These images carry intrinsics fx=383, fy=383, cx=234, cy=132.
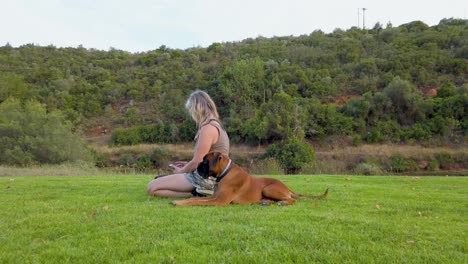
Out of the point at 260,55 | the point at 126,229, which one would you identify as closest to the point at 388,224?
the point at 126,229

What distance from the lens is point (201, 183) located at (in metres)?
6.04

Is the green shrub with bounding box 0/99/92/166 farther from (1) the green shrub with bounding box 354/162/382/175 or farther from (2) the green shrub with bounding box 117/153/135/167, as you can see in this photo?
(1) the green shrub with bounding box 354/162/382/175

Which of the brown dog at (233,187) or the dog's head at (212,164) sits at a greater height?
the dog's head at (212,164)

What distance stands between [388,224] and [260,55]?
48.8 meters

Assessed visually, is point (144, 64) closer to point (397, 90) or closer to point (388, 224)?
point (397, 90)

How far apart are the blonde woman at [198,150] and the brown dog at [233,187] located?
1.29 ft

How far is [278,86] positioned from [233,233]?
39236 mm

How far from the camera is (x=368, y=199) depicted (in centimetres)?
646

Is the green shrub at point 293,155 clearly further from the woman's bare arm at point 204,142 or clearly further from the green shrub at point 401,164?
the woman's bare arm at point 204,142

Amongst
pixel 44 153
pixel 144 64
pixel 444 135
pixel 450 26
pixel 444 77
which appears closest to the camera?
pixel 44 153

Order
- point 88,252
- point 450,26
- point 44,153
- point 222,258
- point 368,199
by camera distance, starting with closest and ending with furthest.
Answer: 1. point 222,258
2. point 88,252
3. point 368,199
4. point 44,153
5. point 450,26

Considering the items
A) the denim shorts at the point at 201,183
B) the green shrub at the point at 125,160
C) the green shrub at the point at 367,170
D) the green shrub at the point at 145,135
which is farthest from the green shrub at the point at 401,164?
the denim shorts at the point at 201,183

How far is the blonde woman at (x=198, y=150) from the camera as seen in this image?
598cm

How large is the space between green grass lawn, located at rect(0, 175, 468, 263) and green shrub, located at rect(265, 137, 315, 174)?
64.6 feet
